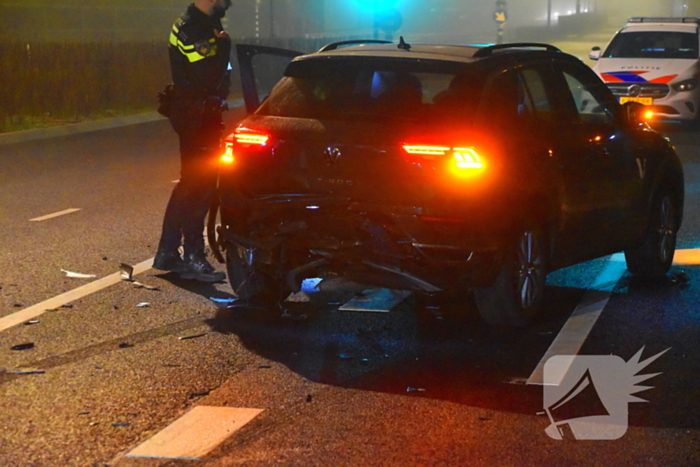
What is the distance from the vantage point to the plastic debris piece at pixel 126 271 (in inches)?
307

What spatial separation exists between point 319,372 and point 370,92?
165 centimetres

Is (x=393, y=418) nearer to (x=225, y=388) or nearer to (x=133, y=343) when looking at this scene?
(x=225, y=388)

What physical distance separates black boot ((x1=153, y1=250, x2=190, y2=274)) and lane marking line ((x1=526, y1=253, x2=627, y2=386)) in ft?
8.82

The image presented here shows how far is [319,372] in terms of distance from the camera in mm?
5484

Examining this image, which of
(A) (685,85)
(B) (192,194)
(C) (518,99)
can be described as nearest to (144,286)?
(B) (192,194)

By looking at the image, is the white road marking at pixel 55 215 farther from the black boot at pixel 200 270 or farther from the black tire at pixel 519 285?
the black tire at pixel 519 285

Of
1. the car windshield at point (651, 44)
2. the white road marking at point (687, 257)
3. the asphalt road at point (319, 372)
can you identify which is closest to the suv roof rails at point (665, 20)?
the car windshield at point (651, 44)

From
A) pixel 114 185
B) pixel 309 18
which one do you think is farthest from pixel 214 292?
pixel 309 18

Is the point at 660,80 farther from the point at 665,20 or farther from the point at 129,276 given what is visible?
the point at 129,276

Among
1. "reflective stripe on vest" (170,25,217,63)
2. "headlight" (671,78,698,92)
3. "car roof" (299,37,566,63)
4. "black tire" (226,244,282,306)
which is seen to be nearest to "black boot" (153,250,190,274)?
"black tire" (226,244,282,306)

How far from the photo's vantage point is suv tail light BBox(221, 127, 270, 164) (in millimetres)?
6262

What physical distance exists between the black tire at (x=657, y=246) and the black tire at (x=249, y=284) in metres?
2.48

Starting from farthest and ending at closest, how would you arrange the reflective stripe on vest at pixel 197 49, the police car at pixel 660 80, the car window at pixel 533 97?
the police car at pixel 660 80 < the reflective stripe on vest at pixel 197 49 < the car window at pixel 533 97

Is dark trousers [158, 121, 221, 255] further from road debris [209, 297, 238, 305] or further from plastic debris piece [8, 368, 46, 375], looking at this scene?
plastic debris piece [8, 368, 46, 375]
